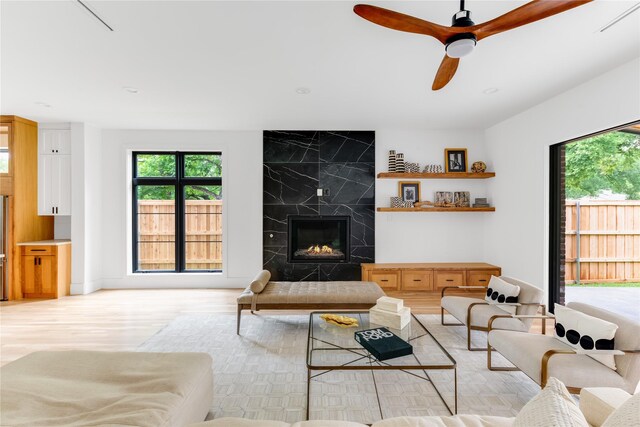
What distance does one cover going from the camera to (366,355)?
2.14 m

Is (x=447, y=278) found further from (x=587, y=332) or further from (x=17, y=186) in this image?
(x=17, y=186)

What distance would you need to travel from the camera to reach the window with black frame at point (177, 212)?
5684mm

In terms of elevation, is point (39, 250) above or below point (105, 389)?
above

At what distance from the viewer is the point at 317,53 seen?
279 cm

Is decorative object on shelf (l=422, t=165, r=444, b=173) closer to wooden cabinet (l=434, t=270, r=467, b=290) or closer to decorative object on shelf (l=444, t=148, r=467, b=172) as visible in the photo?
decorative object on shelf (l=444, t=148, r=467, b=172)

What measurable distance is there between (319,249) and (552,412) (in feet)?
15.3

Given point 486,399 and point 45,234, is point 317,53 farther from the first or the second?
point 45,234

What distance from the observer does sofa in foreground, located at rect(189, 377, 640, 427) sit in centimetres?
91

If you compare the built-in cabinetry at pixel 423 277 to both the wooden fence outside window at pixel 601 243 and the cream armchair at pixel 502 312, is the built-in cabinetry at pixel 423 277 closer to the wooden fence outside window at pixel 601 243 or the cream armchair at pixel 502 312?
the wooden fence outside window at pixel 601 243

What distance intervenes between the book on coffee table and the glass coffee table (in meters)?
0.04

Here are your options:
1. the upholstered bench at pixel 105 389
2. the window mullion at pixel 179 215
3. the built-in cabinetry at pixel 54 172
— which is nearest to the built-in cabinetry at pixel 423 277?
the window mullion at pixel 179 215

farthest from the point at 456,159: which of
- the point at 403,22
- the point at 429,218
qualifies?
the point at 403,22

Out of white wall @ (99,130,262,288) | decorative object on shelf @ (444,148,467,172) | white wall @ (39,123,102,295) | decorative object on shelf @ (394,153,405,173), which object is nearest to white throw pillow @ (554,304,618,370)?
decorative object on shelf @ (394,153,405,173)

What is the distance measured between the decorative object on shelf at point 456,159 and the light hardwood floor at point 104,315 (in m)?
2.20
